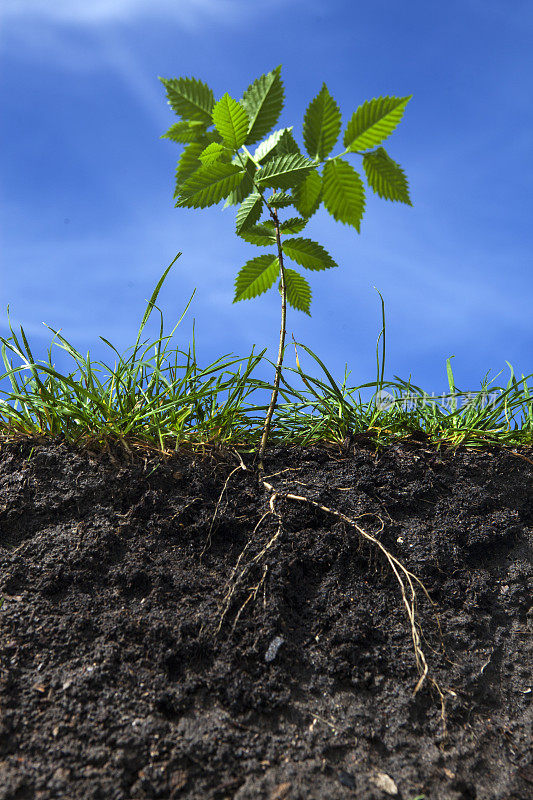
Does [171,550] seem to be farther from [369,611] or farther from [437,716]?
[437,716]

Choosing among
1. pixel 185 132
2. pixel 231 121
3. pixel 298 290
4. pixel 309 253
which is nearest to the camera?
pixel 231 121

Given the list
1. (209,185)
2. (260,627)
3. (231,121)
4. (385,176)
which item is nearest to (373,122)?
(385,176)

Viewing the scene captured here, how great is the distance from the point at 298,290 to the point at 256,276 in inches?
7.0

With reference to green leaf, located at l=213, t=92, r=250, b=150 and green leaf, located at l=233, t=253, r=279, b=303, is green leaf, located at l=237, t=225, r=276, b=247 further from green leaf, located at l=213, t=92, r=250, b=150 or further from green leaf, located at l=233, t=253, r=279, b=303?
green leaf, located at l=213, t=92, r=250, b=150

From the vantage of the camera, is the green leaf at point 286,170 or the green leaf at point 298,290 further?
the green leaf at point 298,290

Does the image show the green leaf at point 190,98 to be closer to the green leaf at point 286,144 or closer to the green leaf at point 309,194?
the green leaf at point 286,144

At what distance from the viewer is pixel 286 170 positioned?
1.79 m

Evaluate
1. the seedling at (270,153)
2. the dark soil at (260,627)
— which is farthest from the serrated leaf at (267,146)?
the dark soil at (260,627)

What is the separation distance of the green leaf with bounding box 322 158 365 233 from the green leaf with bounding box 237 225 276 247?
0.34 metres

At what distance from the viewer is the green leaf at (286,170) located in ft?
5.85

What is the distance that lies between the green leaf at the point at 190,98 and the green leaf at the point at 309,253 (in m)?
0.50

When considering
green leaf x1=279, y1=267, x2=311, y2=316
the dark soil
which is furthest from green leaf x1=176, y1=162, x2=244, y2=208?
the dark soil

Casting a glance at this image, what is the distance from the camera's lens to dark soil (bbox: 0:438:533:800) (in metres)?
1.40

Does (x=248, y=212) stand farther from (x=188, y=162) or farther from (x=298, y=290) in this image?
(x=298, y=290)
